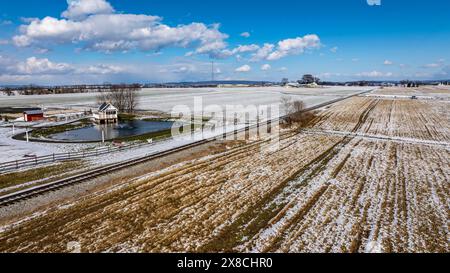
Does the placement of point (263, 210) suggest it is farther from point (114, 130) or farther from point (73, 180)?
point (114, 130)

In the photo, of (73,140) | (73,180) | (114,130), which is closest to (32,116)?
(114,130)

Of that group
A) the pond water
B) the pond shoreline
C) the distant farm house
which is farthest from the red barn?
the pond water

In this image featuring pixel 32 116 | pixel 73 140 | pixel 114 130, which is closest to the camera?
pixel 73 140

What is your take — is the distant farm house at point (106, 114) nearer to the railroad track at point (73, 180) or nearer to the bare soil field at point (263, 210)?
the railroad track at point (73, 180)

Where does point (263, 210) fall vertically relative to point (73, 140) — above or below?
below

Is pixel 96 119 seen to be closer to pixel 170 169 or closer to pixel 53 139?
pixel 53 139

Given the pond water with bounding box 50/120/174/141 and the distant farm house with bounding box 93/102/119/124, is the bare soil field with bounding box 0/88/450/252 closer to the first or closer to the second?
the pond water with bounding box 50/120/174/141

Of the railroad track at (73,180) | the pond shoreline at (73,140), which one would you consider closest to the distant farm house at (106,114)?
the pond shoreline at (73,140)
